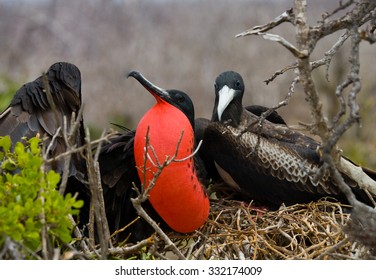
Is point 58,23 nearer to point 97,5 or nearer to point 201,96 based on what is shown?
point 97,5

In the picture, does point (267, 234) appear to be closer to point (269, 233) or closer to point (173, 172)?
point (269, 233)

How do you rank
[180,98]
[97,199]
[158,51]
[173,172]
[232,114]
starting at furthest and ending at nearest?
[158,51]
[232,114]
[180,98]
[173,172]
[97,199]

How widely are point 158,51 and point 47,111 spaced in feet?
38.9

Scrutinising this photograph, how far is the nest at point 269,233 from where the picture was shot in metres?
4.00

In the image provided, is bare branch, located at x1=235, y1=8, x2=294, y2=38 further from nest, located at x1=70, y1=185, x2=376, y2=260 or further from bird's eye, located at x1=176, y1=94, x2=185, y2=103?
bird's eye, located at x1=176, y1=94, x2=185, y2=103

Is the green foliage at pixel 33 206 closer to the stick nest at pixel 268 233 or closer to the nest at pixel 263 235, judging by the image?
the nest at pixel 263 235

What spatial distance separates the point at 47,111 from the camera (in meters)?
4.30

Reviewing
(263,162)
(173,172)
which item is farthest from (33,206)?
(263,162)

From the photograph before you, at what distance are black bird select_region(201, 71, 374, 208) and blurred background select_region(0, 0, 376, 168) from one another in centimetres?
790

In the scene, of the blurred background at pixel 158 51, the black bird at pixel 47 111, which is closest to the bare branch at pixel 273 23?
the black bird at pixel 47 111

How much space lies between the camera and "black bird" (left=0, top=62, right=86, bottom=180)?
4.20 meters

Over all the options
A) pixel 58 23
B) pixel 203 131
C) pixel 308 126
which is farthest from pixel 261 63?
pixel 308 126

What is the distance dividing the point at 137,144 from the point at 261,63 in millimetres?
11077

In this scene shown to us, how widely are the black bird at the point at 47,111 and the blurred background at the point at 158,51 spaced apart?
29.0 ft
